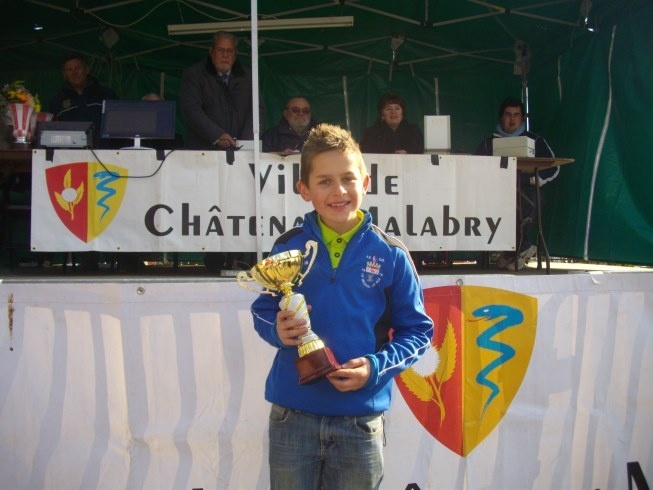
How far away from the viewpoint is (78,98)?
19.2 ft

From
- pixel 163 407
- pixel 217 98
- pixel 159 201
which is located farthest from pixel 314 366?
pixel 217 98

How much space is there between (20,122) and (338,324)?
387 centimetres

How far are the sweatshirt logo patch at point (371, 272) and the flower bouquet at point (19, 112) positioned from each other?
3.75 metres

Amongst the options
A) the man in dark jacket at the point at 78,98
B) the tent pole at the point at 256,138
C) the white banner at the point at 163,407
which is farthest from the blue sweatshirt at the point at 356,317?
the man in dark jacket at the point at 78,98

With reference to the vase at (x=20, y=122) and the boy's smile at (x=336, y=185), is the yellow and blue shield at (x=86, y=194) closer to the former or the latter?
the vase at (x=20, y=122)

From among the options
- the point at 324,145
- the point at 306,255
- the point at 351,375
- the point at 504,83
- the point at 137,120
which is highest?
the point at 504,83

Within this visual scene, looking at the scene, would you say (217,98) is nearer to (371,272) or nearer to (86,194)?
(86,194)

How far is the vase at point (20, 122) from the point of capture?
15.6 feet

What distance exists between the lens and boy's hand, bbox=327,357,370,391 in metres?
1.81

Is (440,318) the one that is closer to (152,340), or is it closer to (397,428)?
(397,428)

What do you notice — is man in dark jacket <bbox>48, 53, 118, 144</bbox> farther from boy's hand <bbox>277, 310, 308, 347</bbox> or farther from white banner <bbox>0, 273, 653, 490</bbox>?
boy's hand <bbox>277, 310, 308, 347</bbox>

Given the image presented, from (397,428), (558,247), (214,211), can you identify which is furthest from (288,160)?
(558,247)

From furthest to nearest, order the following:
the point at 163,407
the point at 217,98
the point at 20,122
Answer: the point at 217,98, the point at 20,122, the point at 163,407

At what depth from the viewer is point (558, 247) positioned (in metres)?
6.83
